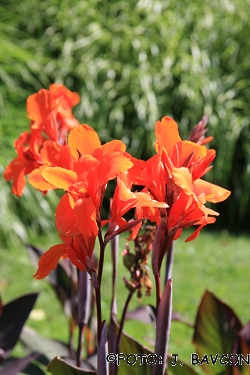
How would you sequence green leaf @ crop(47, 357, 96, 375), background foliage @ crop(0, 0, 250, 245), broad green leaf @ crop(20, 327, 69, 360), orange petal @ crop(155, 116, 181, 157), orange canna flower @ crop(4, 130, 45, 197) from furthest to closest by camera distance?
1. background foliage @ crop(0, 0, 250, 245)
2. broad green leaf @ crop(20, 327, 69, 360)
3. orange canna flower @ crop(4, 130, 45, 197)
4. green leaf @ crop(47, 357, 96, 375)
5. orange petal @ crop(155, 116, 181, 157)

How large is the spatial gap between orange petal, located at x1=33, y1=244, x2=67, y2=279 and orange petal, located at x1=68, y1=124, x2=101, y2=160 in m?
0.15

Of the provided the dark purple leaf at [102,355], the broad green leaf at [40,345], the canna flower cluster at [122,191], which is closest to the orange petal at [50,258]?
the canna flower cluster at [122,191]

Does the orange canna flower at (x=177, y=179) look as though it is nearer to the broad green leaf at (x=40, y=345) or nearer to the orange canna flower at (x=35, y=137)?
the orange canna flower at (x=35, y=137)

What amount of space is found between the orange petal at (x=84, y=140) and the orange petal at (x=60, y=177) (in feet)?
0.23

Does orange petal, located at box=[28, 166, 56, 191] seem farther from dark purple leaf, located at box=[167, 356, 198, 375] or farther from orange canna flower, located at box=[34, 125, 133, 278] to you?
dark purple leaf, located at box=[167, 356, 198, 375]

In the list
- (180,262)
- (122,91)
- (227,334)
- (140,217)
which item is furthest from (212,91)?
(140,217)

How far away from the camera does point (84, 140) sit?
0.90 meters

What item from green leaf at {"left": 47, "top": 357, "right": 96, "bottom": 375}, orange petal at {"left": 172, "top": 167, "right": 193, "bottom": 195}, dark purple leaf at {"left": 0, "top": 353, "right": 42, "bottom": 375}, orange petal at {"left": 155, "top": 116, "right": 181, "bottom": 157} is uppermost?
orange petal at {"left": 155, "top": 116, "right": 181, "bottom": 157}

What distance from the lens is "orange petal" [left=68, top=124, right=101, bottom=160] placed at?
0.89 meters

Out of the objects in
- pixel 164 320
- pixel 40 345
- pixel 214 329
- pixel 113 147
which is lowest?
pixel 40 345

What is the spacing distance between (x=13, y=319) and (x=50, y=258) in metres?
0.46

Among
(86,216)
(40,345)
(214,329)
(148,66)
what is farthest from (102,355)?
(148,66)

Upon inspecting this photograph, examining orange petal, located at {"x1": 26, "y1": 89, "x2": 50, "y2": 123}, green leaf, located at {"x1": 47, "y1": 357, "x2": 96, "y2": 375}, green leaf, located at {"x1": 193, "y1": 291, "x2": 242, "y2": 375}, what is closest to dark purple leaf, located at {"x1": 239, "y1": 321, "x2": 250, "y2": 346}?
green leaf, located at {"x1": 193, "y1": 291, "x2": 242, "y2": 375}

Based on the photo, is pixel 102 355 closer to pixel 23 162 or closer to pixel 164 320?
pixel 164 320
